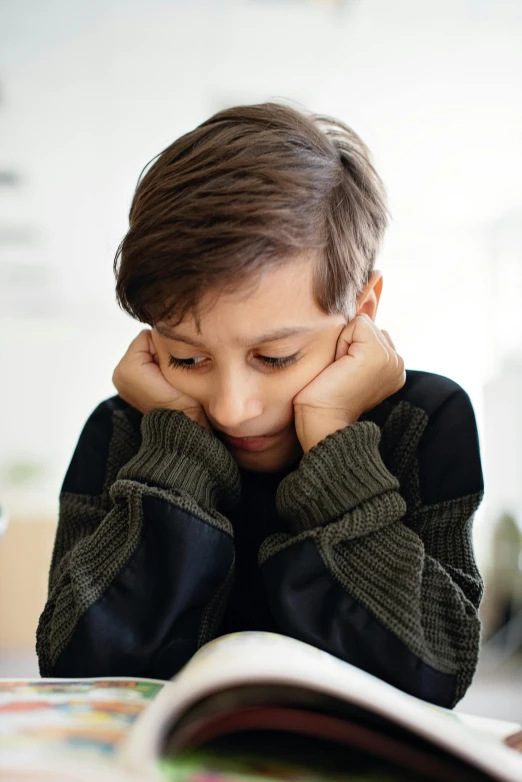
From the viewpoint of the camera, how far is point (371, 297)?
0.82 m

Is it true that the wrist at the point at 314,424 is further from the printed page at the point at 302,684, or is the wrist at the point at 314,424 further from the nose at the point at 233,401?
the printed page at the point at 302,684

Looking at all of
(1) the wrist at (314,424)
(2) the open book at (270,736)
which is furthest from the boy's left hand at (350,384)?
(2) the open book at (270,736)

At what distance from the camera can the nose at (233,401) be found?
0.64m

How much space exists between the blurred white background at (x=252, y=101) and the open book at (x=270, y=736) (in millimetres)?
2124

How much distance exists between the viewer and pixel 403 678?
0.55 meters

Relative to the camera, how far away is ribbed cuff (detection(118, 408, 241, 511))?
0.68 meters

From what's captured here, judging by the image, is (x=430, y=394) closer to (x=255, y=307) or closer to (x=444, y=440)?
(x=444, y=440)

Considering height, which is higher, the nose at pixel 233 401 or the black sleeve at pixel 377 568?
the nose at pixel 233 401

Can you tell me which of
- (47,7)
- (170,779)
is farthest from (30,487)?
(170,779)

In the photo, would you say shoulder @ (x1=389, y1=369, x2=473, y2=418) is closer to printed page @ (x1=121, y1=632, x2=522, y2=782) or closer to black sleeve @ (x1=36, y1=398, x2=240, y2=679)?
black sleeve @ (x1=36, y1=398, x2=240, y2=679)

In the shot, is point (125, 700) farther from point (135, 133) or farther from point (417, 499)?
point (135, 133)

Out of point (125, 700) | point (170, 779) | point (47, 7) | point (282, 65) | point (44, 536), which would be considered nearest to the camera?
point (170, 779)

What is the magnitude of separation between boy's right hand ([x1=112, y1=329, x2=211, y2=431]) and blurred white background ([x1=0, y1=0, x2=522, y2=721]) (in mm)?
1576

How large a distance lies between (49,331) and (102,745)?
21.0ft
